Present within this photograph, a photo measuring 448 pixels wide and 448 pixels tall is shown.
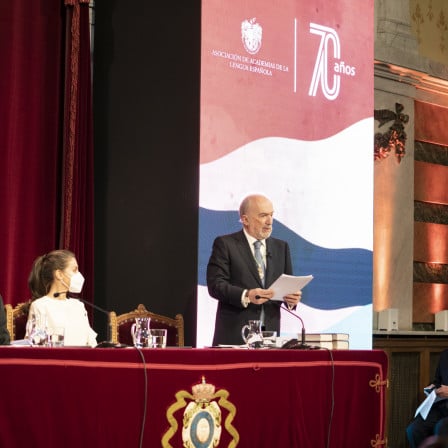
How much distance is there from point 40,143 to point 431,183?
4.16m

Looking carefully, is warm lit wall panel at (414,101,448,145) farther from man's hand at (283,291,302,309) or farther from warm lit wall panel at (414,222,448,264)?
man's hand at (283,291,302,309)

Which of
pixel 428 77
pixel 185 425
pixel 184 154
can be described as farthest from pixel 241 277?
pixel 428 77

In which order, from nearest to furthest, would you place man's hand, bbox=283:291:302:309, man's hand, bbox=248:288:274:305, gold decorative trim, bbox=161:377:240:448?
gold decorative trim, bbox=161:377:240:448 < man's hand, bbox=248:288:274:305 < man's hand, bbox=283:291:302:309

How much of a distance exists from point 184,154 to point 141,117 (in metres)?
0.43

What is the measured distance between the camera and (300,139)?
6.27m

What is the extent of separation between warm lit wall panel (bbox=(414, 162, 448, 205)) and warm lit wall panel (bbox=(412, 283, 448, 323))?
2.52ft

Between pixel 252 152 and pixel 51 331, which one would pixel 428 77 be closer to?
pixel 252 152

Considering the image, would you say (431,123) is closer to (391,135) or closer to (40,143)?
(391,135)

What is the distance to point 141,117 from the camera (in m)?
5.92

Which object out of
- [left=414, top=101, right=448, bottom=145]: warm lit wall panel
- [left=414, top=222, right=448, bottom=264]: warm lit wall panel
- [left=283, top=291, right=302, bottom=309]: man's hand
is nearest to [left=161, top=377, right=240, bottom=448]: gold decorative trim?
[left=283, top=291, right=302, bottom=309]: man's hand

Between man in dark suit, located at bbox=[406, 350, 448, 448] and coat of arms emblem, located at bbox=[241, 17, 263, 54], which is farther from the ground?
coat of arms emblem, located at bbox=[241, 17, 263, 54]

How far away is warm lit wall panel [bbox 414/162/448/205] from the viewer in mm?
8492

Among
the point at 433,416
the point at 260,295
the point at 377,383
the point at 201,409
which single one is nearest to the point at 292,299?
the point at 260,295

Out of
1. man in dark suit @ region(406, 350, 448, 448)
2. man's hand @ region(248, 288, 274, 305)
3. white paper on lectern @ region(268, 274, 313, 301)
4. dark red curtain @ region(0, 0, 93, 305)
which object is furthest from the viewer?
man in dark suit @ region(406, 350, 448, 448)
